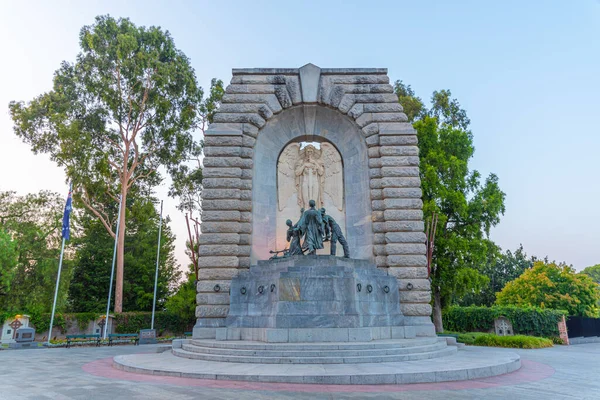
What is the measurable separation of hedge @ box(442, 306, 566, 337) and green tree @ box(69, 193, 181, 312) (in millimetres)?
27674

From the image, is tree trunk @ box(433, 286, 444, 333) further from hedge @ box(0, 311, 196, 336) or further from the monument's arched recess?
hedge @ box(0, 311, 196, 336)

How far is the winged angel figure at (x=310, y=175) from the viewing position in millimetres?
18719

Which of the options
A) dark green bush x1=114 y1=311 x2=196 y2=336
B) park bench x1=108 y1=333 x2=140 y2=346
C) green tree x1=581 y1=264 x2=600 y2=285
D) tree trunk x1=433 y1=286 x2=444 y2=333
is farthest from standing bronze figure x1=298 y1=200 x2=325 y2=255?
green tree x1=581 y1=264 x2=600 y2=285

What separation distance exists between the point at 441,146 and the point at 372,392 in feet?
72.3

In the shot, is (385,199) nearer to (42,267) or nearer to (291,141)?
(291,141)

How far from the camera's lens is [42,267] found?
30031 mm

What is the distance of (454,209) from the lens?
80.5 feet

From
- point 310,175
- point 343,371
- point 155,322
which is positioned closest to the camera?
point 343,371

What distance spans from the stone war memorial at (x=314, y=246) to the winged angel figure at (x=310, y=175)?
0.05 metres

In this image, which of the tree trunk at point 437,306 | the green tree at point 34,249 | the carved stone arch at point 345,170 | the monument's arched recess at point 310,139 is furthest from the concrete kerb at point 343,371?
the green tree at point 34,249

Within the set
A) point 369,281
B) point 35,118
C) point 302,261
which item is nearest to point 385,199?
point 369,281

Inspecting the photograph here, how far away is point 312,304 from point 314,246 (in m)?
2.64

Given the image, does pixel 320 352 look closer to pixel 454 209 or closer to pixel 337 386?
pixel 337 386

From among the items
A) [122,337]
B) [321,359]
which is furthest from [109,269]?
[321,359]
